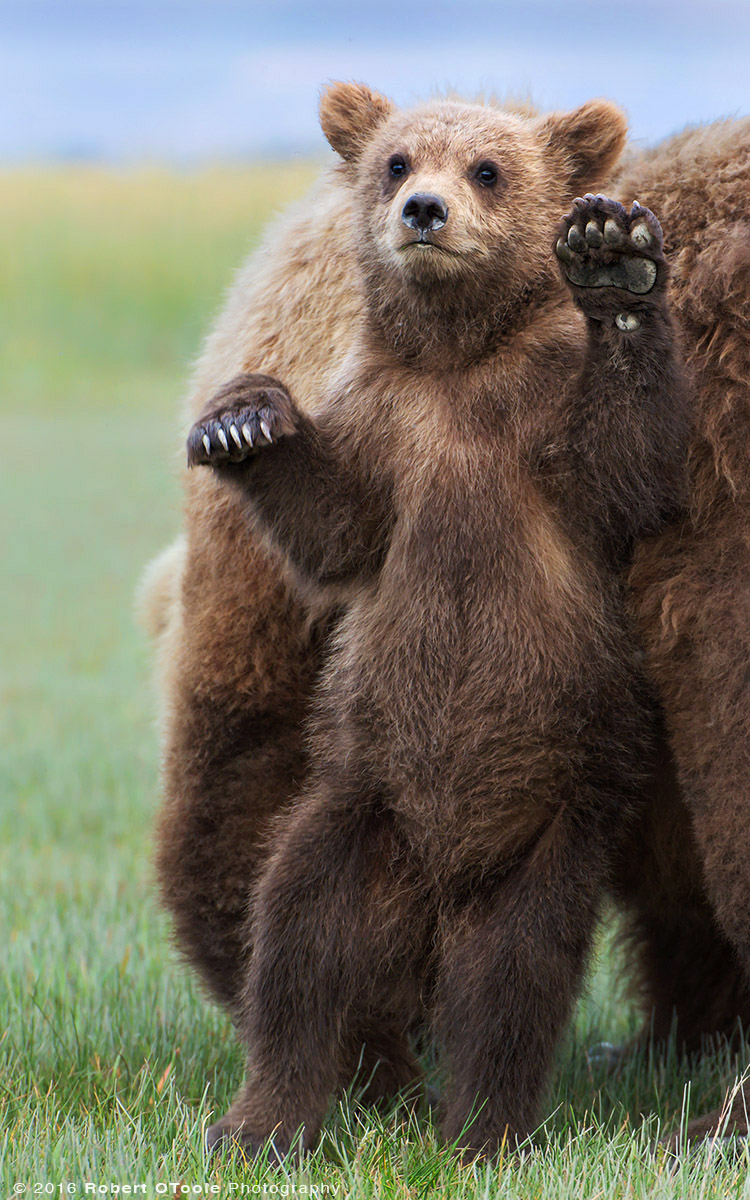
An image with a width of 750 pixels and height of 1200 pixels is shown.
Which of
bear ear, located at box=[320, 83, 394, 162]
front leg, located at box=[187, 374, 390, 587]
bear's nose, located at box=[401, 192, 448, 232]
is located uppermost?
bear ear, located at box=[320, 83, 394, 162]

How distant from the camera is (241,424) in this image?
315cm

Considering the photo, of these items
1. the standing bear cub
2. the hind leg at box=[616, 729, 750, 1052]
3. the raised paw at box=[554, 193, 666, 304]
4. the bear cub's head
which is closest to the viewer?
the raised paw at box=[554, 193, 666, 304]

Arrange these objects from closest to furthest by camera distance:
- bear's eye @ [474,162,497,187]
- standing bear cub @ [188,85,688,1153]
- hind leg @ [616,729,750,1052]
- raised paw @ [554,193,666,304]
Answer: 1. raised paw @ [554,193,666,304]
2. standing bear cub @ [188,85,688,1153]
3. bear's eye @ [474,162,497,187]
4. hind leg @ [616,729,750,1052]

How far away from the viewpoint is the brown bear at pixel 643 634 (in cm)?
301

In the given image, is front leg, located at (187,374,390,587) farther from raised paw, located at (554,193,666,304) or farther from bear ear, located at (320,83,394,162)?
bear ear, located at (320,83,394,162)

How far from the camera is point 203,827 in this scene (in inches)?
149

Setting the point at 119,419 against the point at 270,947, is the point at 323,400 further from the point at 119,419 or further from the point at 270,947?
the point at 119,419

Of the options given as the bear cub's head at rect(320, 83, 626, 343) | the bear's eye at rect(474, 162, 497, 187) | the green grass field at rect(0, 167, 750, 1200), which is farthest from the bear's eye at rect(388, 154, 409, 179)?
the green grass field at rect(0, 167, 750, 1200)

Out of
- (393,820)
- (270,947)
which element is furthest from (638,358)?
(270,947)

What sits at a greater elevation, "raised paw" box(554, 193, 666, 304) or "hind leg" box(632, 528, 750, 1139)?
"raised paw" box(554, 193, 666, 304)

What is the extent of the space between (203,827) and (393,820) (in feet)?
2.16

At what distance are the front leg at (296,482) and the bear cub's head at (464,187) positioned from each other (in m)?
0.41

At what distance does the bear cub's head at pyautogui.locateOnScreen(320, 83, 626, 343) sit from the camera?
3.23m

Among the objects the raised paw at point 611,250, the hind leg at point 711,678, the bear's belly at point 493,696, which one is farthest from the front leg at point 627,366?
the bear's belly at point 493,696
